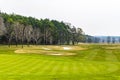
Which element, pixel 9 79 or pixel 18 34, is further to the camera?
pixel 18 34

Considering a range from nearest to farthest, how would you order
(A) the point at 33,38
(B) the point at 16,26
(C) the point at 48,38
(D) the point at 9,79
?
1. (D) the point at 9,79
2. (B) the point at 16,26
3. (A) the point at 33,38
4. (C) the point at 48,38

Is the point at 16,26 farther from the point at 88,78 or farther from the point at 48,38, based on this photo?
the point at 88,78

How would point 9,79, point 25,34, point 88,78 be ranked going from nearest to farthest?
point 9,79, point 88,78, point 25,34

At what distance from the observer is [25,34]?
156375 mm

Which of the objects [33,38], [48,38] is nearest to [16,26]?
[33,38]

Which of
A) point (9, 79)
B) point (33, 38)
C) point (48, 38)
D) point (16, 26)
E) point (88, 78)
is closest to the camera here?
point (9, 79)

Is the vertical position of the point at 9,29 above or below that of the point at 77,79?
above

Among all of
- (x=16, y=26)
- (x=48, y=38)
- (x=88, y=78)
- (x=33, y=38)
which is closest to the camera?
(x=88, y=78)

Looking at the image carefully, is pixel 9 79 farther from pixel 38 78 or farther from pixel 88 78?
pixel 88 78

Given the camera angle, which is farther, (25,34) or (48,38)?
(48,38)

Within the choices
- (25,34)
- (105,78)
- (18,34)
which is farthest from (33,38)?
(105,78)

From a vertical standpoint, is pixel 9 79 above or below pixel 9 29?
below

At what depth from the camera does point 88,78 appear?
2756cm

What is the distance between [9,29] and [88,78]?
122m
